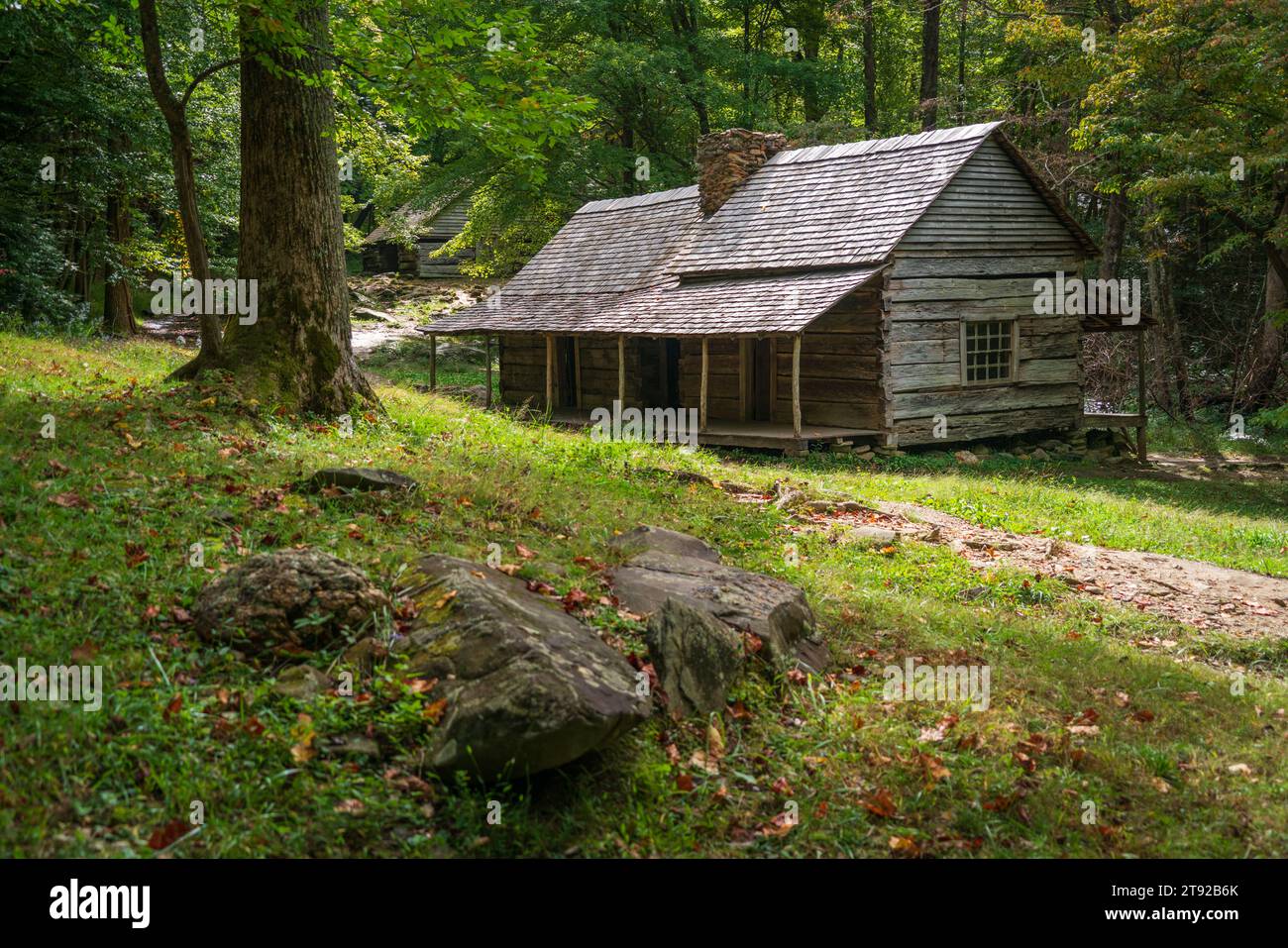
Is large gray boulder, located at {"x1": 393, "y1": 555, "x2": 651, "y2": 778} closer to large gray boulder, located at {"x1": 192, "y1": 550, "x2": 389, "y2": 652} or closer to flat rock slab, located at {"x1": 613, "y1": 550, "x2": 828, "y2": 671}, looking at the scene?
large gray boulder, located at {"x1": 192, "y1": 550, "x2": 389, "y2": 652}

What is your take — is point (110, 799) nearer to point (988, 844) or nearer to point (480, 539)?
point (480, 539)

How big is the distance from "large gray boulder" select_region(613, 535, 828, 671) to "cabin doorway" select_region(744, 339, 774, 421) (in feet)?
44.1

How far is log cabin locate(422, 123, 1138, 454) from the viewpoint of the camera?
60.5 ft

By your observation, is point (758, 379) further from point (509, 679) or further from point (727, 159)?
point (509, 679)

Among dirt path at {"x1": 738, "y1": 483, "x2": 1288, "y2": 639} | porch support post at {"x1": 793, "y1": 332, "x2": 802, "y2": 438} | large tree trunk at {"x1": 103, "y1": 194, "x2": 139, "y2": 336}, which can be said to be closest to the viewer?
dirt path at {"x1": 738, "y1": 483, "x2": 1288, "y2": 639}

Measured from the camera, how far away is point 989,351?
65.6 ft

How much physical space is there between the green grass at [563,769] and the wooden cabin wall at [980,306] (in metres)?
8.96

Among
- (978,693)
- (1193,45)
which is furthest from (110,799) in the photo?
(1193,45)

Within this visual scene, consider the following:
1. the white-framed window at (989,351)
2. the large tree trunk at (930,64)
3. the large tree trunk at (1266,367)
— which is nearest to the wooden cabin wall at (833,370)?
the white-framed window at (989,351)

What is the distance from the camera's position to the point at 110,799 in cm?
404

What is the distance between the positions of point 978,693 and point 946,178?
14.4 meters

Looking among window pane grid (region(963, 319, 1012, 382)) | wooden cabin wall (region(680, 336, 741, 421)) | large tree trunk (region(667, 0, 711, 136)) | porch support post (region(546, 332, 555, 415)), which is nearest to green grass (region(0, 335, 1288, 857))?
window pane grid (region(963, 319, 1012, 382))

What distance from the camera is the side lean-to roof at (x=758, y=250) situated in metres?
18.4

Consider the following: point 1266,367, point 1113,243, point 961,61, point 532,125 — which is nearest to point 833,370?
point 1113,243
